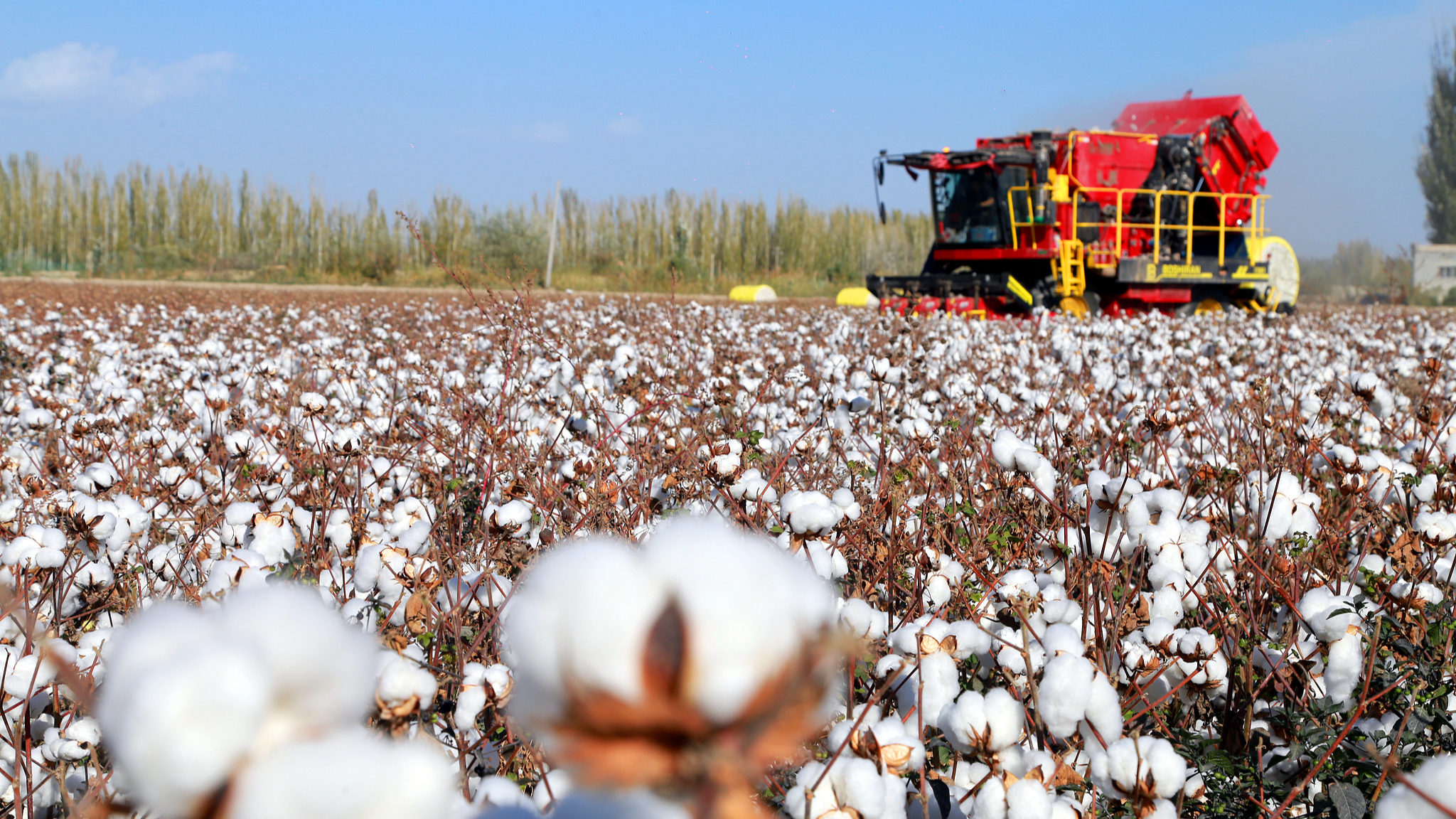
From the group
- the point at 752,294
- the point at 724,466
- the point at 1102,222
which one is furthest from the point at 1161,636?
the point at 752,294

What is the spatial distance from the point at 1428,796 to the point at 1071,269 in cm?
1383

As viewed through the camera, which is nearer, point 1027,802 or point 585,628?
point 585,628

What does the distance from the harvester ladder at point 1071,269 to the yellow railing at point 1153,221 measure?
0.53 feet

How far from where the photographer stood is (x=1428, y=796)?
614mm

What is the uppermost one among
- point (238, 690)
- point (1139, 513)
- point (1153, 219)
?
point (1153, 219)

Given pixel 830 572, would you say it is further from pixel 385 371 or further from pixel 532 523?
pixel 385 371

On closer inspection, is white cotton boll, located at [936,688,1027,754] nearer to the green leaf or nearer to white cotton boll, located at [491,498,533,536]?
the green leaf

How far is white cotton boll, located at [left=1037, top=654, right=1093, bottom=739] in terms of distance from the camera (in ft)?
4.25

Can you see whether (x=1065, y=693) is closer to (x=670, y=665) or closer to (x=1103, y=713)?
(x=1103, y=713)

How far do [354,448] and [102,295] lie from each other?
522 inches

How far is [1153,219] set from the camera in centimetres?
1525

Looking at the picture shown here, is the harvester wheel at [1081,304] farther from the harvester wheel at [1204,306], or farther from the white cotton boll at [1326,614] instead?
the white cotton boll at [1326,614]

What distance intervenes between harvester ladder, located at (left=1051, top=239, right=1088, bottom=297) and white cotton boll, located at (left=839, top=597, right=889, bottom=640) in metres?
12.5

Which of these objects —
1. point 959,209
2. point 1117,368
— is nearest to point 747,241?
point 959,209
